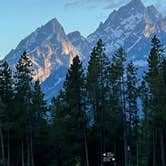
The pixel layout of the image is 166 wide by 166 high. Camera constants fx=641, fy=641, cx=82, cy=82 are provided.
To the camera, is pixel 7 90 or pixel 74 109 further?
pixel 7 90

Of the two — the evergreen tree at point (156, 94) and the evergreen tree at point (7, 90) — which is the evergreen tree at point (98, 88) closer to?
the evergreen tree at point (156, 94)

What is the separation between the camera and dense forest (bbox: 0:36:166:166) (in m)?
91.4

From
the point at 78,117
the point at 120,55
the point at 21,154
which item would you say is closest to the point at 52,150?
the point at 21,154

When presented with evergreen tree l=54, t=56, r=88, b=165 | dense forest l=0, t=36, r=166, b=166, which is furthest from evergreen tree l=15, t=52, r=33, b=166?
evergreen tree l=54, t=56, r=88, b=165

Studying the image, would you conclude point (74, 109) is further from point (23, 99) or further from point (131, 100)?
point (131, 100)

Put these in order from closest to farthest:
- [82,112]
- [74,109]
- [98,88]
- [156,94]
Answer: [156,94]
[74,109]
[82,112]
[98,88]

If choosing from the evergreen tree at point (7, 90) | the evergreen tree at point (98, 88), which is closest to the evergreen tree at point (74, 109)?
the evergreen tree at point (98, 88)

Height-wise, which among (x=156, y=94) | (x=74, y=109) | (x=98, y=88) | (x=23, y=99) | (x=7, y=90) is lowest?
(x=74, y=109)

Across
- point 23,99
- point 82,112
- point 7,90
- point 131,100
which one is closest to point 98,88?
point 82,112

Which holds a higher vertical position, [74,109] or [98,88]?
[98,88]

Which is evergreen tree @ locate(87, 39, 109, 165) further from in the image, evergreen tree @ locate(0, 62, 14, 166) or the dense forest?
evergreen tree @ locate(0, 62, 14, 166)

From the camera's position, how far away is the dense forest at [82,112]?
91.4m

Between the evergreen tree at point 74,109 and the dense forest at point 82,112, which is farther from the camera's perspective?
the dense forest at point 82,112

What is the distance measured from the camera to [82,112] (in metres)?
91.8
